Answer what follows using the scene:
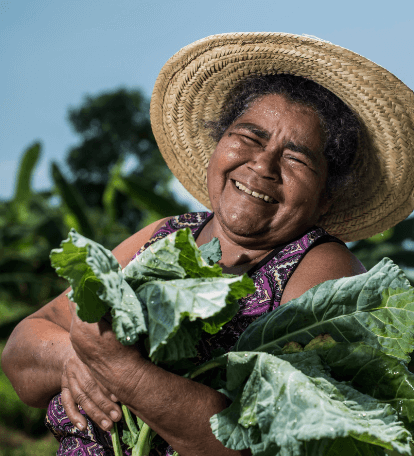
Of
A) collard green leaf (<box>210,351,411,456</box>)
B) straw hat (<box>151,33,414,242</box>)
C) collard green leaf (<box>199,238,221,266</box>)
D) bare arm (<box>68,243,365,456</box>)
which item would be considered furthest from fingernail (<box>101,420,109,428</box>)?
straw hat (<box>151,33,414,242</box>)

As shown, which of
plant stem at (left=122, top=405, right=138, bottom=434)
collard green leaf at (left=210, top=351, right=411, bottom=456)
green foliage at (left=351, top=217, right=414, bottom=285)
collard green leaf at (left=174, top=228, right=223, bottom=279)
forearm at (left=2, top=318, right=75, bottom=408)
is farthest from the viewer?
green foliage at (left=351, top=217, right=414, bottom=285)

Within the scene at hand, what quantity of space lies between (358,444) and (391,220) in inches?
54.7

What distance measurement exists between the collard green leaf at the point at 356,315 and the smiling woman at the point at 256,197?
0.23 meters

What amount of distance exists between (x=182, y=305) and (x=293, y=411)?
32 centimetres

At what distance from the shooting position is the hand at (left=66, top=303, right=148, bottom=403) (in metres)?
1.17

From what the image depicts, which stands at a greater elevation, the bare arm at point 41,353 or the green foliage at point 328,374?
the green foliage at point 328,374

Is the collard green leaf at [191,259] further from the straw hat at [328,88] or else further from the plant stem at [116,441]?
the straw hat at [328,88]

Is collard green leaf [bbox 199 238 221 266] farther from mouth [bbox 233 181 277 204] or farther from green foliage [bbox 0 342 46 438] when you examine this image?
green foliage [bbox 0 342 46 438]

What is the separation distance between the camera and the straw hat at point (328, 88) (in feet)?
5.90

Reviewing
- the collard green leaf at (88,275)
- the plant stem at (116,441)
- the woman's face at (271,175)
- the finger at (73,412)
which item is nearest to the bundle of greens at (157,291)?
the collard green leaf at (88,275)

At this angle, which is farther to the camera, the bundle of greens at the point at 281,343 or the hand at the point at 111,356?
the hand at the point at 111,356

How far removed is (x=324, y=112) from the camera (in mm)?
1860

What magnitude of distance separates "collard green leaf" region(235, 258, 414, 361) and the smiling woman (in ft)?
0.75

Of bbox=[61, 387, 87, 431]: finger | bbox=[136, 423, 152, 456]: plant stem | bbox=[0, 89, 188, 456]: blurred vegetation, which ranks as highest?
bbox=[136, 423, 152, 456]: plant stem
